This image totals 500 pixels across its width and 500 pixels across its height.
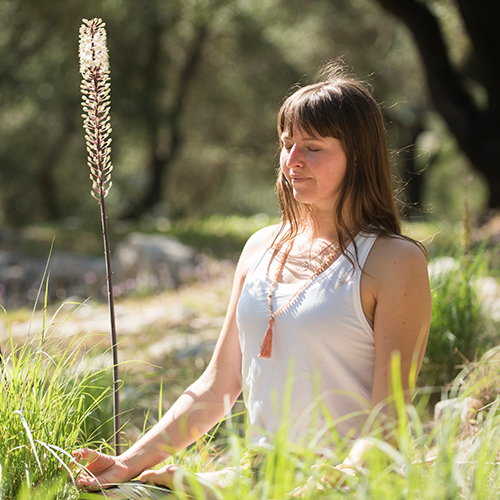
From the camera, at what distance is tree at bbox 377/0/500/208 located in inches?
320

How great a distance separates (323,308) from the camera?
5.47ft

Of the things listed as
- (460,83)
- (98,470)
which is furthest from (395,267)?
(460,83)

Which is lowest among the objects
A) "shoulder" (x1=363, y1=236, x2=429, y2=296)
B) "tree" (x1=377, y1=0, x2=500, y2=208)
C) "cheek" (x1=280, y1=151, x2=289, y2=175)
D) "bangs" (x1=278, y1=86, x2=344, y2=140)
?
"shoulder" (x1=363, y1=236, x2=429, y2=296)

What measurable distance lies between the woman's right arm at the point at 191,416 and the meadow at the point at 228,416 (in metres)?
0.10

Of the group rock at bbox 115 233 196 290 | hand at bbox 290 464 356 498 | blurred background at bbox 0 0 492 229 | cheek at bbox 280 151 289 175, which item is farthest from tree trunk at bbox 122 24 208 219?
hand at bbox 290 464 356 498

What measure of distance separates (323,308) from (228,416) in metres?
0.45

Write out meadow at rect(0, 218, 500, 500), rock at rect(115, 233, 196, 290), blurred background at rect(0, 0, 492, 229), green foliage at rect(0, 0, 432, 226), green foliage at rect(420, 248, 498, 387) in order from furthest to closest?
green foliage at rect(0, 0, 432, 226) < blurred background at rect(0, 0, 492, 229) < rock at rect(115, 233, 196, 290) < green foliage at rect(420, 248, 498, 387) < meadow at rect(0, 218, 500, 500)

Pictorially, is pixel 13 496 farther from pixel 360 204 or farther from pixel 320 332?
pixel 360 204

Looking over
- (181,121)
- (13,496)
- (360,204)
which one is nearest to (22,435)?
(13,496)

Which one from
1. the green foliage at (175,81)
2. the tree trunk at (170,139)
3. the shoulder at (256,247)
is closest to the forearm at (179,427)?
the shoulder at (256,247)

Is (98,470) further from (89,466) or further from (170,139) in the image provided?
(170,139)

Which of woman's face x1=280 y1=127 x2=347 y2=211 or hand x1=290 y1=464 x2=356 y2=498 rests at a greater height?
woman's face x1=280 y1=127 x2=347 y2=211

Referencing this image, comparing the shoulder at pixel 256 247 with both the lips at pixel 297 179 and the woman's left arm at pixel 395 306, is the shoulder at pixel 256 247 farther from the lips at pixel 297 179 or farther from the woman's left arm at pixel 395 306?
the woman's left arm at pixel 395 306

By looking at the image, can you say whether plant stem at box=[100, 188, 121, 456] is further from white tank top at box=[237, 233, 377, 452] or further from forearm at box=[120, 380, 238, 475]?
white tank top at box=[237, 233, 377, 452]
